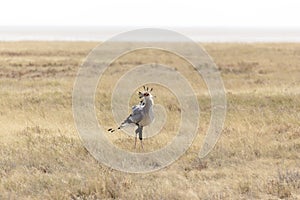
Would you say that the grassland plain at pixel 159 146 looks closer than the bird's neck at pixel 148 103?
Yes

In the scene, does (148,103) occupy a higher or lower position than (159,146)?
higher

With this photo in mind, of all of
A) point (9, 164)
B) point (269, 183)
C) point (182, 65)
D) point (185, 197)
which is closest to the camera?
point (185, 197)

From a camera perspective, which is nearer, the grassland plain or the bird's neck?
the grassland plain

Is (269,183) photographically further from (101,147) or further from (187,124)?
(187,124)

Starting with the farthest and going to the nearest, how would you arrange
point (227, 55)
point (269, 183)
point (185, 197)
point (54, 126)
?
point (227, 55), point (54, 126), point (269, 183), point (185, 197)

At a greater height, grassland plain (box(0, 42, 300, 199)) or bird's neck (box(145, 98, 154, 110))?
bird's neck (box(145, 98, 154, 110))

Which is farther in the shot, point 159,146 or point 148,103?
point 159,146

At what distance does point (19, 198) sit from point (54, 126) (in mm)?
6416

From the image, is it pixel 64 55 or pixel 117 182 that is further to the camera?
pixel 64 55

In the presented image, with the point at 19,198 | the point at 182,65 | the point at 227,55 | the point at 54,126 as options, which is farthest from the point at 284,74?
the point at 19,198

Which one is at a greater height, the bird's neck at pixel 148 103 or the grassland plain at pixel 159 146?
the bird's neck at pixel 148 103

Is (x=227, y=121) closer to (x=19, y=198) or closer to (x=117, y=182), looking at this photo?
(x=117, y=182)

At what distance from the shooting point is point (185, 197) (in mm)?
7566

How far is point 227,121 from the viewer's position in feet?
47.7
